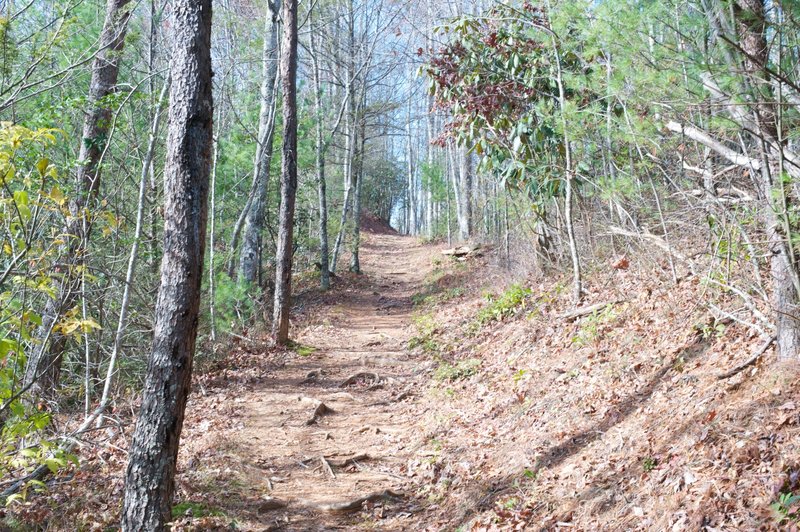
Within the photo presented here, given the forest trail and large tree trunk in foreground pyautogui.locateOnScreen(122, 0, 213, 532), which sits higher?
large tree trunk in foreground pyautogui.locateOnScreen(122, 0, 213, 532)

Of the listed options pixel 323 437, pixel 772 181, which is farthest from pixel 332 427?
pixel 772 181

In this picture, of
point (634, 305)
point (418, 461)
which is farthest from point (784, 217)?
point (418, 461)

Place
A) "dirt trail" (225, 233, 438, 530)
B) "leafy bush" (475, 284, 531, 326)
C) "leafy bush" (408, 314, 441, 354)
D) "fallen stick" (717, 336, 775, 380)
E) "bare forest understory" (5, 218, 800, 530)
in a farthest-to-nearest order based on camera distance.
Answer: "leafy bush" (408, 314, 441, 354) → "leafy bush" (475, 284, 531, 326) → "dirt trail" (225, 233, 438, 530) → "fallen stick" (717, 336, 775, 380) → "bare forest understory" (5, 218, 800, 530)

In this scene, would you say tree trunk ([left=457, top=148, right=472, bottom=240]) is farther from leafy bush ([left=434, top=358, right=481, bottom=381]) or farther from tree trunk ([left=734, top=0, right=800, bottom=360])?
tree trunk ([left=734, top=0, right=800, bottom=360])

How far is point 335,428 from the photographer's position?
7.72 meters

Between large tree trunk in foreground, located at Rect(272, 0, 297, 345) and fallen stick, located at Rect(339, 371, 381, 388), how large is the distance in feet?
7.35

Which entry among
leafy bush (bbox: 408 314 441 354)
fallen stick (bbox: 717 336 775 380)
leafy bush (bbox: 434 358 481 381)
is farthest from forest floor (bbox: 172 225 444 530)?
fallen stick (bbox: 717 336 775 380)

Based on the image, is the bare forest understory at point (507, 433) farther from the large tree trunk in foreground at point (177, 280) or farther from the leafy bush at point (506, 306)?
the large tree trunk in foreground at point (177, 280)

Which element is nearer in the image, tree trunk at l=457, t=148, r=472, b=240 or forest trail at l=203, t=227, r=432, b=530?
forest trail at l=203, t=227, r=432, b=530

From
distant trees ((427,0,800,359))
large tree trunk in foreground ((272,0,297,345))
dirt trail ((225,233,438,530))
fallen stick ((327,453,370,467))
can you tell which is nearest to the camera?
distant trees ((427,0,800,359))

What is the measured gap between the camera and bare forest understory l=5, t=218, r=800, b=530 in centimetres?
416

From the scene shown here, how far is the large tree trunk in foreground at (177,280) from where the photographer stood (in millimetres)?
4453

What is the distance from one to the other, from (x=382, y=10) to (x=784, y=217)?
18.0m

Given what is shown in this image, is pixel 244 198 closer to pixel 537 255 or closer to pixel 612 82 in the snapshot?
pixel 537 255
